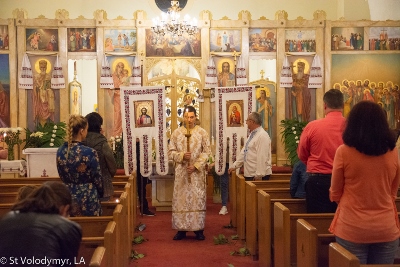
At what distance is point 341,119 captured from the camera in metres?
4.81

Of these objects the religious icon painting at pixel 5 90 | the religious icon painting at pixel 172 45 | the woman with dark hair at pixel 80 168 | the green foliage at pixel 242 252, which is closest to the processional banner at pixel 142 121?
the green foliage at pixel 242 252

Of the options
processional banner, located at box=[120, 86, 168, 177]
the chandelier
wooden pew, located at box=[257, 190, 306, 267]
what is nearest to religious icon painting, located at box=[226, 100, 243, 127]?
processional banner, located at box=[120, 86, 168, 177]

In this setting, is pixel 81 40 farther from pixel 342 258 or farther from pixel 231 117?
pixel 342 258

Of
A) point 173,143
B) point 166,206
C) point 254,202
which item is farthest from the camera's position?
point 166,206

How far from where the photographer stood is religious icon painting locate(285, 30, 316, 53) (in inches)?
514

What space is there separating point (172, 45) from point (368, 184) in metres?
9.91

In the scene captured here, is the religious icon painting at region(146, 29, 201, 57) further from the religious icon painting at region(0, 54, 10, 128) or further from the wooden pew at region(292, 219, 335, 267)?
the wooden pew at region(292, 219, 335, 267)

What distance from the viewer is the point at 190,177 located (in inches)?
288

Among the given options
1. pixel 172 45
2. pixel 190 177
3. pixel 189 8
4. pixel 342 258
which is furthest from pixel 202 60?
pixel 342 258

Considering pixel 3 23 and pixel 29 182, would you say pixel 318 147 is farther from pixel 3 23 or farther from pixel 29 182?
pixel 3 23

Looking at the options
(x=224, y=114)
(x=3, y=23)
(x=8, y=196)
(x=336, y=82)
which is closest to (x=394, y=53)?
(x=336, y=82)

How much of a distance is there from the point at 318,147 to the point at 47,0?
1068 centimetres

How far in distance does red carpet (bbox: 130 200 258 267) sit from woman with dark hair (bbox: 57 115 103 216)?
1598 mm

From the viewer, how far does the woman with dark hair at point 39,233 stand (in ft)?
8.96
